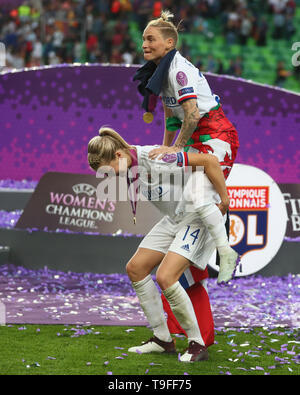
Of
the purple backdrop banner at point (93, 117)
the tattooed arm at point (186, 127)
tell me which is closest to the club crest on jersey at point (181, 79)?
the tattooed arm at point (186, 127)

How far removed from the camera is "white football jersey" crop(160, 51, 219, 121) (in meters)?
4.79

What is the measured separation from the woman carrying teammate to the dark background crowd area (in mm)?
10338

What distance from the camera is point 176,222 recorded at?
5.00m

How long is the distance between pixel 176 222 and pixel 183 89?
2.75ft

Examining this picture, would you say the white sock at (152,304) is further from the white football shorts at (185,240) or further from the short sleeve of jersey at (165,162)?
the short sleeve of jersey at (165,162)

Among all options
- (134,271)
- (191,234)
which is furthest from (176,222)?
(134,271)

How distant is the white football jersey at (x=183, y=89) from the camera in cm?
479

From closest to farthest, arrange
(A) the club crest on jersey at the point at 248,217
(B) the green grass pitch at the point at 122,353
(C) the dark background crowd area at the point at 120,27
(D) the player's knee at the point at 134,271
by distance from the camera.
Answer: (B) the green grass pitch at the point at 122,353
(D) the player's knee at the point at 134,271
(A) the club crest on jersey at the point at 248,217
(C) the dark background crowd area at the point at 120,27

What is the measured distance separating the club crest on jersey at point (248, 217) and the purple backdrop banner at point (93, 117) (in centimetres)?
287

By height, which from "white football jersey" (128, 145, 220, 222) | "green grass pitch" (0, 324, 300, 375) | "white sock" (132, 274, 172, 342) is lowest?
"green grass pitch" (0, 324, 300, 375)

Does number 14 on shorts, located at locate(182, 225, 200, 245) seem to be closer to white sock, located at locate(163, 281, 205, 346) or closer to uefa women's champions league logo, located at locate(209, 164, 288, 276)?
white sock, located at locate(163, 281, 205, 346)

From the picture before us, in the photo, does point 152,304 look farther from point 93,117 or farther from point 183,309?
point 93,117

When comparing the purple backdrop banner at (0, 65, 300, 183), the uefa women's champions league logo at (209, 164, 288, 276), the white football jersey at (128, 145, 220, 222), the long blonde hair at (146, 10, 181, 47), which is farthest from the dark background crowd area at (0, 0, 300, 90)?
the white football jersey at (128, 145, 220, 222)

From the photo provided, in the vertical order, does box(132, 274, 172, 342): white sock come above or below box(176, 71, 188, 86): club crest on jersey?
below
